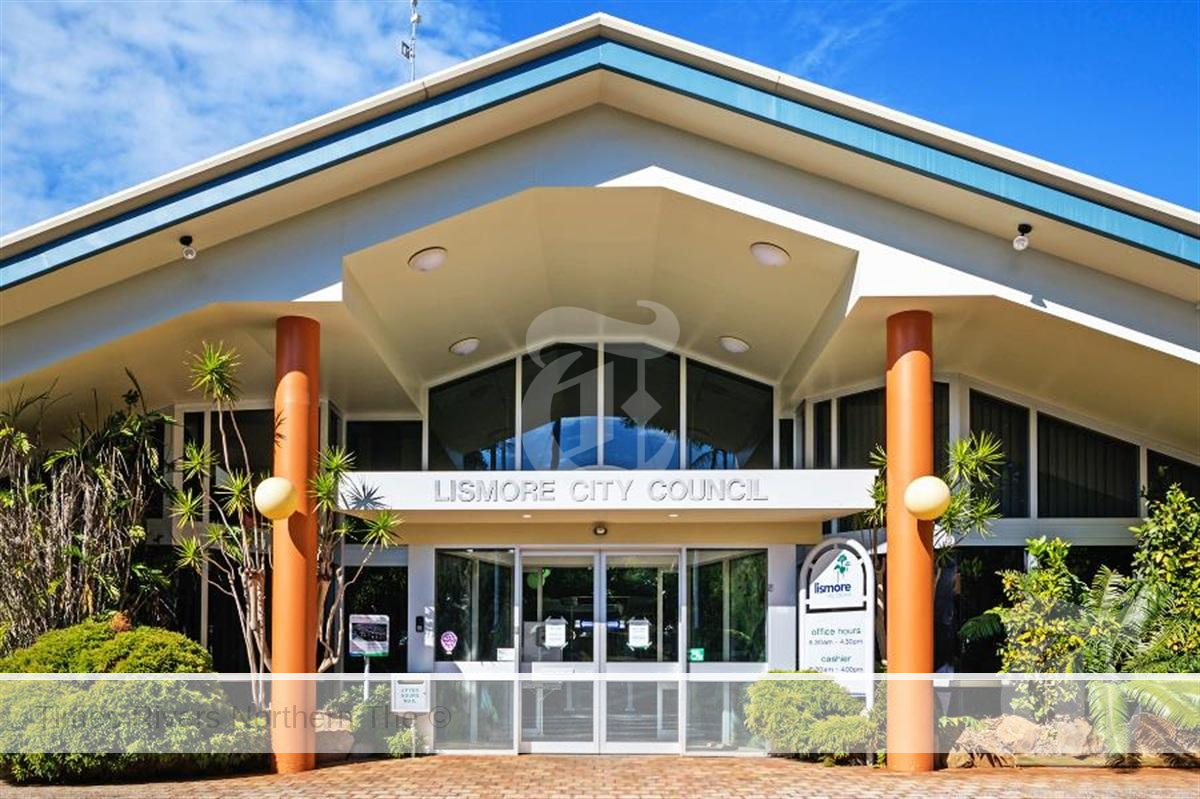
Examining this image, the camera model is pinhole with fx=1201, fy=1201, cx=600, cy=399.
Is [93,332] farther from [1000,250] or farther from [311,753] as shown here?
[1000,250]

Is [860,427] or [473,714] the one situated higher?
[860,427]

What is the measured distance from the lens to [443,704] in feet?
43.0

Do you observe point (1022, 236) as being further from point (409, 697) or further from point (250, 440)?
point (250, 440)

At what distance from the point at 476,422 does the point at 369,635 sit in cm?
281

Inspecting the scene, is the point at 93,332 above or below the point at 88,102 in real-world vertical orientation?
below

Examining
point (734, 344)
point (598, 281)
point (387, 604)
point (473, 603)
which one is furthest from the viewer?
point (387, 604)

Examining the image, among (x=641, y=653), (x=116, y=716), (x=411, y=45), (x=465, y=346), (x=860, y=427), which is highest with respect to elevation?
(x=411, y=45)

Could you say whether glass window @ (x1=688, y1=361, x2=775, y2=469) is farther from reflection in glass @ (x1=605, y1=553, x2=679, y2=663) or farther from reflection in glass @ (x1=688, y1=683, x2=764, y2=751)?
reflection in glass @ (x1=688, y1=683, x2=764, y2=751)

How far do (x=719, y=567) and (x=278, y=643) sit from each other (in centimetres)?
501

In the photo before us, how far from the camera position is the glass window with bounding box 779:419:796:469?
14.6 metres

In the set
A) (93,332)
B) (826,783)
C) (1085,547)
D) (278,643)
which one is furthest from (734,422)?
(93,332)

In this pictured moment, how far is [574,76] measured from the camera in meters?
10.5

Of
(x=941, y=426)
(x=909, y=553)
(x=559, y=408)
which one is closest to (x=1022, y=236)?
(x=909, y=553)

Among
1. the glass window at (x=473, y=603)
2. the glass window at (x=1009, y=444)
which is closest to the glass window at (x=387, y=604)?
the glass window at (x=473, y=603)
